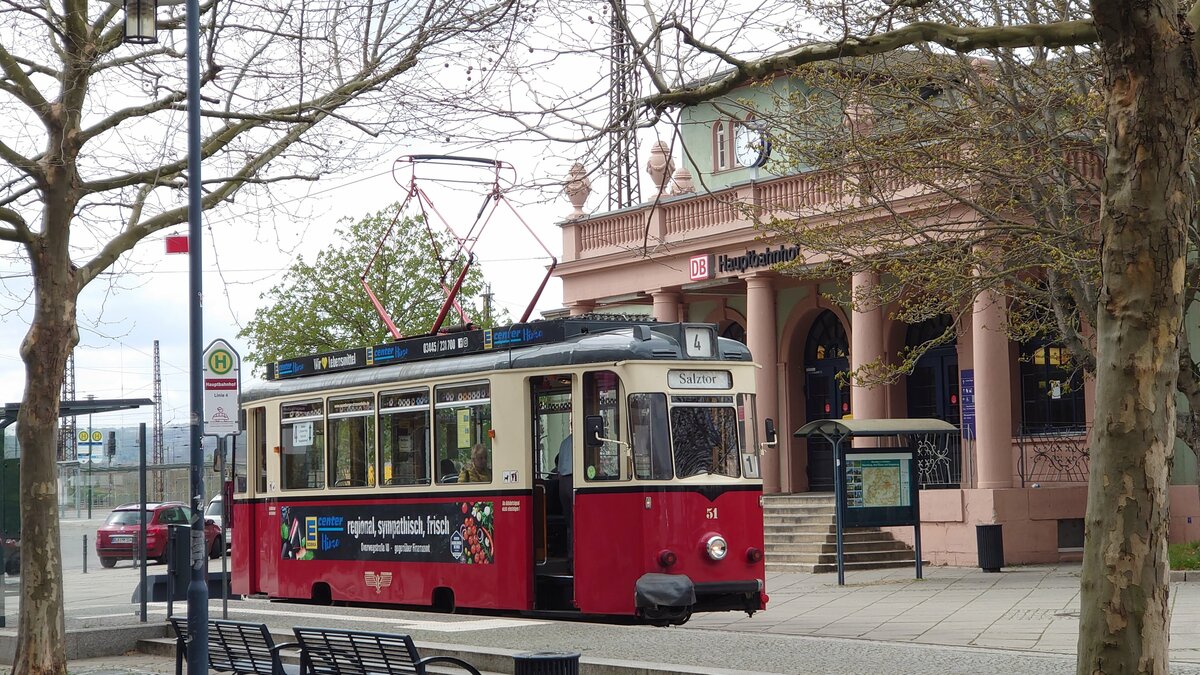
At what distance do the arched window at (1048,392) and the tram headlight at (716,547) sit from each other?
12.8 metres

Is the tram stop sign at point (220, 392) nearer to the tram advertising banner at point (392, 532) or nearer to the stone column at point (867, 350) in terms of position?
the tram advertising banner at point (392, 532)

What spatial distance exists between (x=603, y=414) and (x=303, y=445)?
16.8 ft

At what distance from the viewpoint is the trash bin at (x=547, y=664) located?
28.8ft

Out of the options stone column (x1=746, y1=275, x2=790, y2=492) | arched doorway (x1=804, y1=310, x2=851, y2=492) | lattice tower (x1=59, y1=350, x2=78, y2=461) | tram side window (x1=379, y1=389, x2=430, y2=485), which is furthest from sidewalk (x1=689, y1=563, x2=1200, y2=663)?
lattice tower (x1=59, y1=350, x2=78, y2=461)

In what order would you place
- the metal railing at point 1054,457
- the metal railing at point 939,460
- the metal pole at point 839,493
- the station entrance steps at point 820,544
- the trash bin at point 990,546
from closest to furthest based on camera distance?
the metal pole at point 839,493 → the trash bin at point 990,546 → the station entrance steps at point 820,544 → the metal railing at point 1054,457 → the metal railing at point 939,460

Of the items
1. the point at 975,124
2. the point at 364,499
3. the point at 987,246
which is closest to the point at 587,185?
the point at 364,499

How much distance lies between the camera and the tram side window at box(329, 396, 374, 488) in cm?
1772

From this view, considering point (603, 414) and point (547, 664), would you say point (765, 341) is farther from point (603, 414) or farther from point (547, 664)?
point (547, 664)

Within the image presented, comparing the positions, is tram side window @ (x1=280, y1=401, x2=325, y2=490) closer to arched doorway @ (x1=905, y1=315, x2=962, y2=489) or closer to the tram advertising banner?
the tram advertising banner

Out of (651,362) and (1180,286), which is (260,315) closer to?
(651,362)

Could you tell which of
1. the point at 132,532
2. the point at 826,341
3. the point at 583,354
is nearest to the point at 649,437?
the point at 583,354

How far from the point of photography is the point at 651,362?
50.0ft

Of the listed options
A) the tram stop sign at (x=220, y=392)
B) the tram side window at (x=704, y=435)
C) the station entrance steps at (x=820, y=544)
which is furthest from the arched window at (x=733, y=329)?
the tram stop sign at (x=220, y=392)

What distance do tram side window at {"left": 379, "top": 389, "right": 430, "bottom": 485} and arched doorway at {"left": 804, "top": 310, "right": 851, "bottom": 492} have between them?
15499 millimetres
